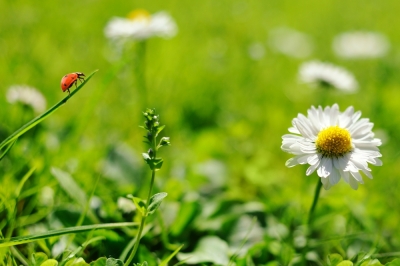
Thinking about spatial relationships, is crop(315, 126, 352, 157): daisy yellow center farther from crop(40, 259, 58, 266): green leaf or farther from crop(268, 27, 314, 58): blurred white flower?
crop(268, 27, 314, 58): blurred white flower

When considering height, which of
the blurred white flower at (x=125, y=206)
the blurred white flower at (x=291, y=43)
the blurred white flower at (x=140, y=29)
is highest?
the blurred white flower at (x=291, y=43)

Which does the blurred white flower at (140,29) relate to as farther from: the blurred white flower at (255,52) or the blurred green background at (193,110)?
the blurred white flower at (255,52)

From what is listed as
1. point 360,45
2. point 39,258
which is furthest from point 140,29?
point 360,45

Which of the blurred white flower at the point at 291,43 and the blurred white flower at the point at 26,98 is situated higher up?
the blurred white flower at the point at 291,43

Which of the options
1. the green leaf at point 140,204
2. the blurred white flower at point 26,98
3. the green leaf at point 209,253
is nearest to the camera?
the green leaf at point 140,204

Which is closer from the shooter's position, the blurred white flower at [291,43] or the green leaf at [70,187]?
the green leaf at [70,187]

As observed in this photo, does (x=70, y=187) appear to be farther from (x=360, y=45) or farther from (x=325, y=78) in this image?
(x=360, y=45)

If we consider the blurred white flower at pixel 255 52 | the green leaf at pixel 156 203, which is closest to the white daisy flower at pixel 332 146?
the green leaf at pixel 156 203

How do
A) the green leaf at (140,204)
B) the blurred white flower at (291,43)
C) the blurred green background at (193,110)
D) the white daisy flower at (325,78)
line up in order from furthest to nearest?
the blurred white flower at (291,43), the white daisy flower at (325,78), the blurred green background at (193,110), the green leaf at (140,204)
